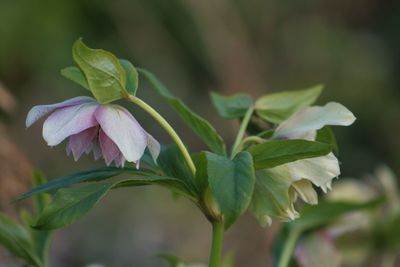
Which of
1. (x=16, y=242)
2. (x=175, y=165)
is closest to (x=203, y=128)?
(x=175, y=165)

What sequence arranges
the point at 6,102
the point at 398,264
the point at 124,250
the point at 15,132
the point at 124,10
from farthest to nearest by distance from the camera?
the point at 124,10, the point at 15,132, the point at 124,250, the point at 398,264, the point at 6,102

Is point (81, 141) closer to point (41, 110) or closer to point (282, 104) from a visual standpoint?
point (41, 110)

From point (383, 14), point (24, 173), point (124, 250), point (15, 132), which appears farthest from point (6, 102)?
point (383, 14)

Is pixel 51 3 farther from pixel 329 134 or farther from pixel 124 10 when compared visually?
pixel 329 134

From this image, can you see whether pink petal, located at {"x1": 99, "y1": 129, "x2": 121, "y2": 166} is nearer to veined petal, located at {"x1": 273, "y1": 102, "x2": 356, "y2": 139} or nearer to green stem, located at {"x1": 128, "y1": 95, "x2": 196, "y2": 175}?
green stem, located at {"x1": 128, "y1": 95, "x2": 196, "y2": 175}

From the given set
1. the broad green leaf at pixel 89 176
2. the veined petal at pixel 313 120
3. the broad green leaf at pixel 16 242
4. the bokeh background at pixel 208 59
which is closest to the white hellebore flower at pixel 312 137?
the veined petal at pixel 313 120

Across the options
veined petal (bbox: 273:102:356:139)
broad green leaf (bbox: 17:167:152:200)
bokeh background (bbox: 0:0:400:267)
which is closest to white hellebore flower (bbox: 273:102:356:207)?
veined petal (bbox: 273:102:356:139)
